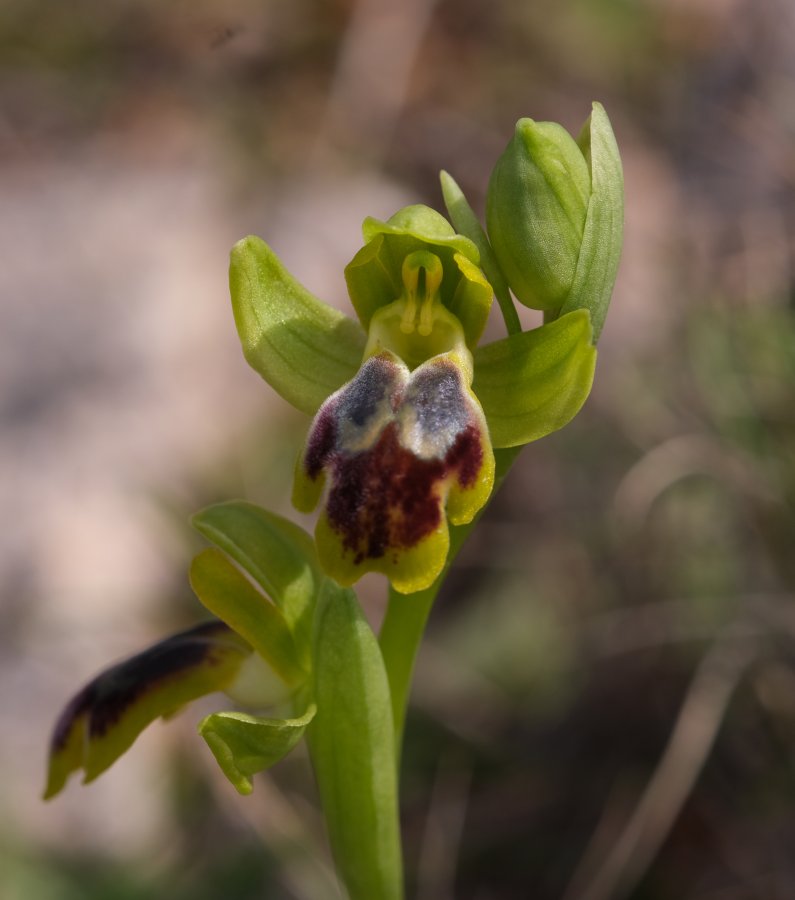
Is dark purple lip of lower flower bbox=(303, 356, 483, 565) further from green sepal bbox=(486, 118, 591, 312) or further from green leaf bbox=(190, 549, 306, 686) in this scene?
green leaf bbox=(190, 549, 306, 686)

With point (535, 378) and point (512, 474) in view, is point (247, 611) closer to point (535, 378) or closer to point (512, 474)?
point (535, 378)

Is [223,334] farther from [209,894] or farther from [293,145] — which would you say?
[209,894]

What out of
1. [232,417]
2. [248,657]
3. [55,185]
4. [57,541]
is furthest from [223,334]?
[248,657]

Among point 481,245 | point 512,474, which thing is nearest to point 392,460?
point 481,245

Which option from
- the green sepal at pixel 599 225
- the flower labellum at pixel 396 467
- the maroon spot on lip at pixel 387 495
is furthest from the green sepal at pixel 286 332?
the green sepal at pixel 599 225

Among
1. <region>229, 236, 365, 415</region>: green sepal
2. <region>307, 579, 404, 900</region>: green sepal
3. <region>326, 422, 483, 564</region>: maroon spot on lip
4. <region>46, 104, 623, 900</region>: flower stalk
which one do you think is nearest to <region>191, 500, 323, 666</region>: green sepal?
<region>46, 104, 623, 900</region>: flower stalk
